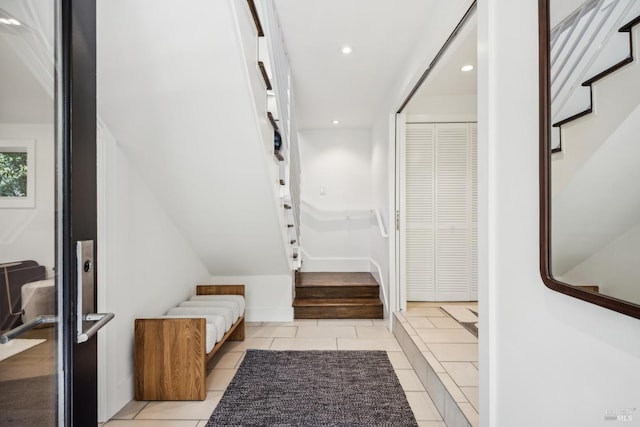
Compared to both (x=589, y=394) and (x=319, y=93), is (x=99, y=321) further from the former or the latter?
(x=319, y=93)

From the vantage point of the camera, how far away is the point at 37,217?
2.59 ft

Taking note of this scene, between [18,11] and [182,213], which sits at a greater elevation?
[18,11]

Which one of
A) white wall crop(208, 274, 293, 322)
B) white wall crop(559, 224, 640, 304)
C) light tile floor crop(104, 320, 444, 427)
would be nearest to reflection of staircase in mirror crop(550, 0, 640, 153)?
white wall crop(559, 224, 640, 304)

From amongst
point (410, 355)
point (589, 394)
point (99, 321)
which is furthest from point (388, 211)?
point (99, 321)

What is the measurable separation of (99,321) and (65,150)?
437 millimetres

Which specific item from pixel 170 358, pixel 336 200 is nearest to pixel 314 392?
pixel 170 358

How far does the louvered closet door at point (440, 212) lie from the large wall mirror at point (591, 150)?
271cm

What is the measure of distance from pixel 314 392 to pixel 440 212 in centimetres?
231

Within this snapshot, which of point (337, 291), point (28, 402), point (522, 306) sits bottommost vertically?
point (337, 291)

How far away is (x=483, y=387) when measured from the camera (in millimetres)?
1296

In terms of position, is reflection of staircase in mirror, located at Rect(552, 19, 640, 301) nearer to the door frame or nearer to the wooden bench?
the door frame

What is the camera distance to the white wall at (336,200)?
476cm

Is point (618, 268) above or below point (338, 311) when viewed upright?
above

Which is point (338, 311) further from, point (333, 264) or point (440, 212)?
point (440, 212)
